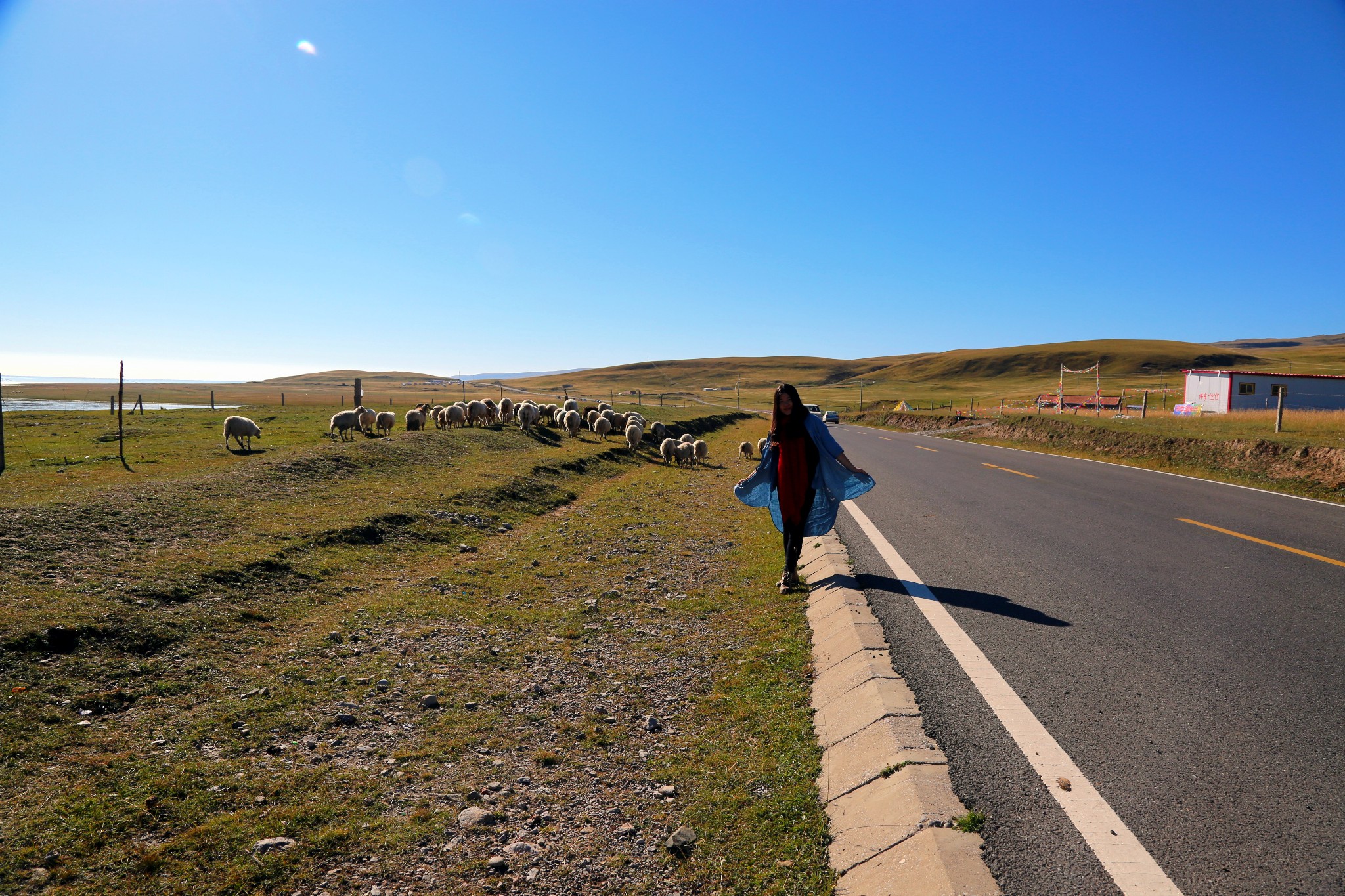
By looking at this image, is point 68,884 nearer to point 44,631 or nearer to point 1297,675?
point 44,631

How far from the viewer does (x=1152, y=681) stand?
4535 mm

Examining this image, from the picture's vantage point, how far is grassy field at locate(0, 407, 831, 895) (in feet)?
11.5

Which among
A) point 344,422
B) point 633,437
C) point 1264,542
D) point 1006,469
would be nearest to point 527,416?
point 633,437

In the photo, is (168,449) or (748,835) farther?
(168,449)

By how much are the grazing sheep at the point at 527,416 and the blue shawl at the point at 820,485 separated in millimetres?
17210

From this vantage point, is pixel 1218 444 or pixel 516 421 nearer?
pixel 1218 444

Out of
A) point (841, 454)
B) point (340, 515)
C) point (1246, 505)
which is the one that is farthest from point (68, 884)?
point (1246, 505)

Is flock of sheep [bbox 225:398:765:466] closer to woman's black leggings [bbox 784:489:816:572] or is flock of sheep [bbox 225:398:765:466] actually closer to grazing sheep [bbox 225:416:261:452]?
grazing sheep [bbox 225:416:261:452]

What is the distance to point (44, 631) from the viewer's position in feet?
18.6

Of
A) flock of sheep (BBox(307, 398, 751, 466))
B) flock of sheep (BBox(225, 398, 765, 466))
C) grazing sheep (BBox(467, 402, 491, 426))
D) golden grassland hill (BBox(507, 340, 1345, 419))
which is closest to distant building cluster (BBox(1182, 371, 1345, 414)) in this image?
flock of sheep (BBox(225, 398, 765, 466))

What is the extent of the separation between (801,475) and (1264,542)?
20.9ft

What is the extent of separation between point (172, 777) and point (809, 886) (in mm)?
3809

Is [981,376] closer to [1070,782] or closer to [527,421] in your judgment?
[527,421]

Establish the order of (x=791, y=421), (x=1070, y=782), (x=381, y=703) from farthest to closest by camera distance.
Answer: (x=791, y=421) < (x=381, y=703) < (x=1070, y=782)
